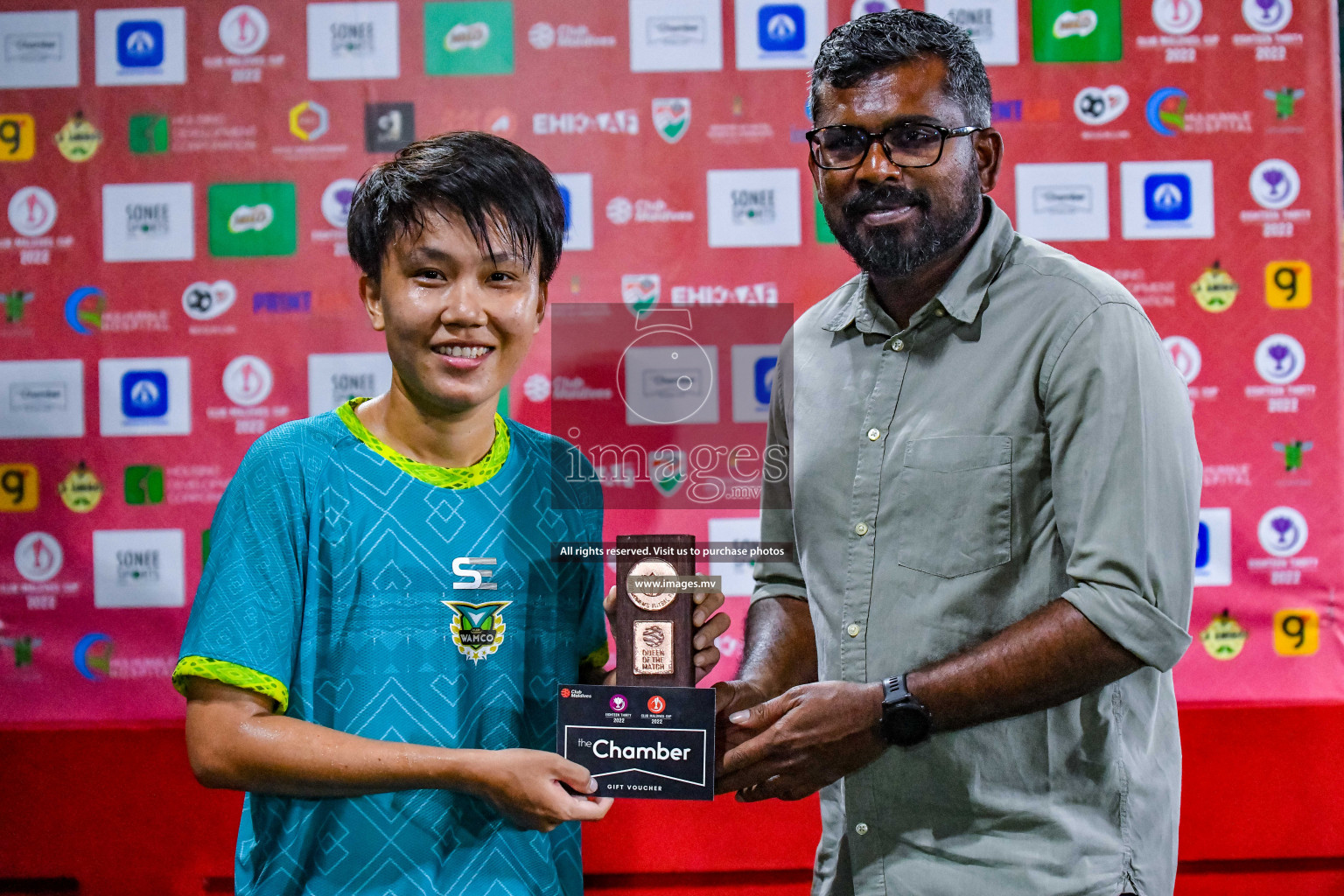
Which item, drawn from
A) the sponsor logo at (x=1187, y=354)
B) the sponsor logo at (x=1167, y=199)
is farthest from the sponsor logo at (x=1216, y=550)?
the sponsor logo at (x=1167, y=199)

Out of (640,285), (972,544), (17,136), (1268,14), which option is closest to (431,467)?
(972,544)

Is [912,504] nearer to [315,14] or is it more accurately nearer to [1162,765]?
[1162,765]

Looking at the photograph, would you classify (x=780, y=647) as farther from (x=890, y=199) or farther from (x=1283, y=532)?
(x=1283, y=532)

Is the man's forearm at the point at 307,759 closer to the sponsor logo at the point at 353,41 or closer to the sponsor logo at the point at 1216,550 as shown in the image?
the sponsor logo at the point at 353,41

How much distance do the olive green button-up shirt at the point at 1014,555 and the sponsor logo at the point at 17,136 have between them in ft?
8.32

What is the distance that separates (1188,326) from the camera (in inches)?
105

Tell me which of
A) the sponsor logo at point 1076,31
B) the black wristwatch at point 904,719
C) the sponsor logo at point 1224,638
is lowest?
the sponsor logo at point 1224,638

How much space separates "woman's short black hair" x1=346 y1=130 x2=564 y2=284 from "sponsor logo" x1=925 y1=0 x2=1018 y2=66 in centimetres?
174

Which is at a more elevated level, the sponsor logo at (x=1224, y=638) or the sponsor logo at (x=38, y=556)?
the sponsor logo at (x=38, y=556)

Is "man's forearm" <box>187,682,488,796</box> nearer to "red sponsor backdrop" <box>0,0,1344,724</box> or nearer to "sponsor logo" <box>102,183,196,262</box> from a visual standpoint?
"red sponsor backdrop" <box>0,0,1344,724</box>

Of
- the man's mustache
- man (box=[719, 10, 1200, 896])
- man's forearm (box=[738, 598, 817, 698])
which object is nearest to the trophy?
man (box=[719, 10, 1200, 896])

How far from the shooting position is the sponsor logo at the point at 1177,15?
2664 millimetres

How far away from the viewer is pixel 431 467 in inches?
54.4

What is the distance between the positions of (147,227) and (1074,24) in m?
2.67
